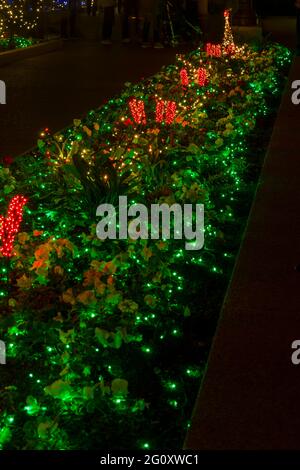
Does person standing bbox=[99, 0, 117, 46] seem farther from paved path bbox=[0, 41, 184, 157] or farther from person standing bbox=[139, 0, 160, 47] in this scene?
person standing bbox=[139, 0, 160, 47]

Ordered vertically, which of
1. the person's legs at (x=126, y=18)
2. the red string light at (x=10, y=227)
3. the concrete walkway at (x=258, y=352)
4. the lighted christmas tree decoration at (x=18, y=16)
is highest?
the person's legs at (x=126, y=18)

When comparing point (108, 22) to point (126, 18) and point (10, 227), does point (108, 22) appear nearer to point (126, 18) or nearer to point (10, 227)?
point (126, 18)

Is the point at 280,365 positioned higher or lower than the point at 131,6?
lower

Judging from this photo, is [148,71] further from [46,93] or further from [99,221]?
[99,221]

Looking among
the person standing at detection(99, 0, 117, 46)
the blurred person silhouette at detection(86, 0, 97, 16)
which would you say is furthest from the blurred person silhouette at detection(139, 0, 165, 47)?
the blurred person silhouette at detection(86, 0, 97, 16)

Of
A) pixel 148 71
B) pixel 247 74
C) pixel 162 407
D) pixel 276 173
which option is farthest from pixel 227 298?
pixel 148 71

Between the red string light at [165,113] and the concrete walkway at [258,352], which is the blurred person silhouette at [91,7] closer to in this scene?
the red string light at [165,113]

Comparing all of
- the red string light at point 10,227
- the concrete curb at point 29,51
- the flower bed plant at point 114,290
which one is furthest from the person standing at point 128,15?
the red string light at point 10,227
